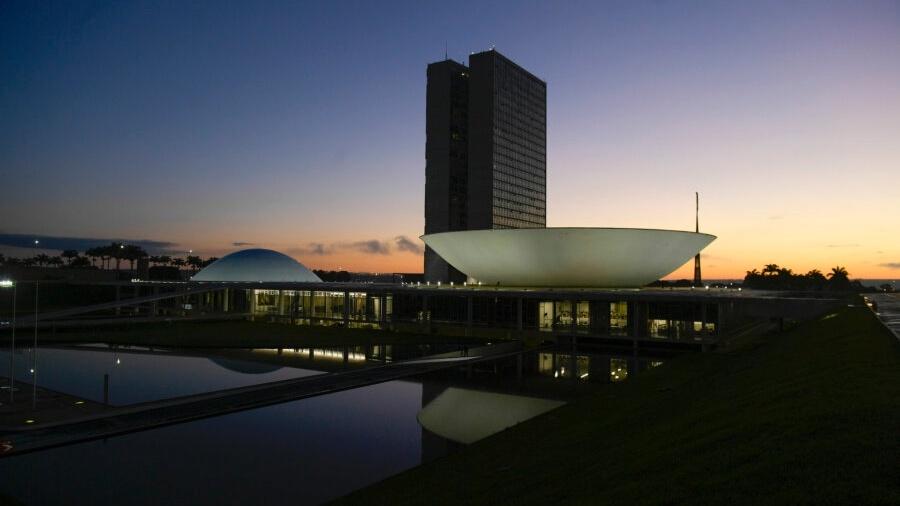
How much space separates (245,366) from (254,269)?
146 feet

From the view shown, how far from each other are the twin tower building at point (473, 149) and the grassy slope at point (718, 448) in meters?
84.9

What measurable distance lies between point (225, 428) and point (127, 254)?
4027 inches

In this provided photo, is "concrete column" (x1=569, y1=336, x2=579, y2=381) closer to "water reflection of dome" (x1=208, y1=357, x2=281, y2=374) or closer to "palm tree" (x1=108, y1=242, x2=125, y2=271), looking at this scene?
"water reflection of dome" (x1=208, y1=357, x2=281, y2=374)

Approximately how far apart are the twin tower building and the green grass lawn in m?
61.7

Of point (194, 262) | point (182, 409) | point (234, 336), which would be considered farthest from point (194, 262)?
point (182, 409)

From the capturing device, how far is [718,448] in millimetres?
6844

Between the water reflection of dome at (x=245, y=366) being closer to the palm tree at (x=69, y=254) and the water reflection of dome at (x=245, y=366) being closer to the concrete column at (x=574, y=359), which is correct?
the concrete column at (x=574, y=359)

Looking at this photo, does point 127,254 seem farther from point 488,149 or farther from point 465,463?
point 465,463

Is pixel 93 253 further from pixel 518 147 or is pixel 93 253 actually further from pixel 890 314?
pixel 890 314

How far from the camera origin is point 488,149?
323 feet

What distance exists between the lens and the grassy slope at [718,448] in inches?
210

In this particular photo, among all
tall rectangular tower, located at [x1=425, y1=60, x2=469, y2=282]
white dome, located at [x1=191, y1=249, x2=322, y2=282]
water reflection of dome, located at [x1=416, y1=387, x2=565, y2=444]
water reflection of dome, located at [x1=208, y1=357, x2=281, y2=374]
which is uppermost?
tall rectangular tower, located at [x1=425, y1=60, x2=469, y2=282]

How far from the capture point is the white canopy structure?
3525 cm

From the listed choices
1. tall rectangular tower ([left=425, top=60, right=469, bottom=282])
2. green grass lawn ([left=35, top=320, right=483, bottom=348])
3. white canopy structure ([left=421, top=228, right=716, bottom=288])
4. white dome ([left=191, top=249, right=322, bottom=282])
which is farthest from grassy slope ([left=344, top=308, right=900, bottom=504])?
tall rectangular tower ([left=425, top=60, right=469, bottom=282])
